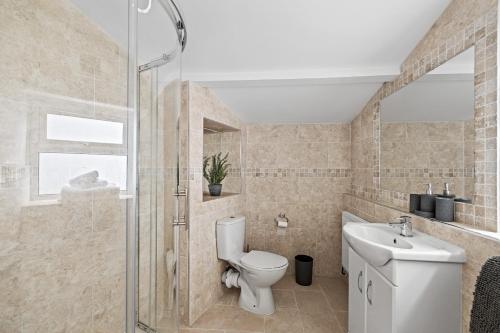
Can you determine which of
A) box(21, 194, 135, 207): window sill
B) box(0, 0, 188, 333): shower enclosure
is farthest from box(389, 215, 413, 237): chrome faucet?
box(21, 194, 135, 207): window sill

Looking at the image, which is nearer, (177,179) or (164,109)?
(164,109)

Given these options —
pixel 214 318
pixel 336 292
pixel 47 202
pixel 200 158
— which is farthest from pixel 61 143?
pixel 336 292

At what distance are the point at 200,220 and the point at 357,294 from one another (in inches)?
49.2

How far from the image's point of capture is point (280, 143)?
2.68 meters

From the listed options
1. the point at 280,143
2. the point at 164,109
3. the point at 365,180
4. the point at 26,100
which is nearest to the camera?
the point at 26,100

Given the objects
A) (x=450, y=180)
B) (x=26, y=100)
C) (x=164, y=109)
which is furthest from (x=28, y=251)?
(x=450, y=180)

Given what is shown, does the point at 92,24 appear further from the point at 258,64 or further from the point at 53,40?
the point at 258,64

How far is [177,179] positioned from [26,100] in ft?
2.08

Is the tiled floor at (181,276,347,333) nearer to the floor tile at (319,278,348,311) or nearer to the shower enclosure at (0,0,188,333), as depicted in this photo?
the floor tile at (319,278,348,311)

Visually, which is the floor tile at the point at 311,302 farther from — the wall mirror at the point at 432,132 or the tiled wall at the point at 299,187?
the wall mirror at the point at 432,132

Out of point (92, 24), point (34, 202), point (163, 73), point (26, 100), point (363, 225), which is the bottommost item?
point (363, 225)

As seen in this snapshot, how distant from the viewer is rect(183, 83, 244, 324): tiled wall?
1734 mm

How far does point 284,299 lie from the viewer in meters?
2.07

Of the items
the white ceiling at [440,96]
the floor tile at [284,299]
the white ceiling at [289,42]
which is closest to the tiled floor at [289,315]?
the floor tile at [284,299]
